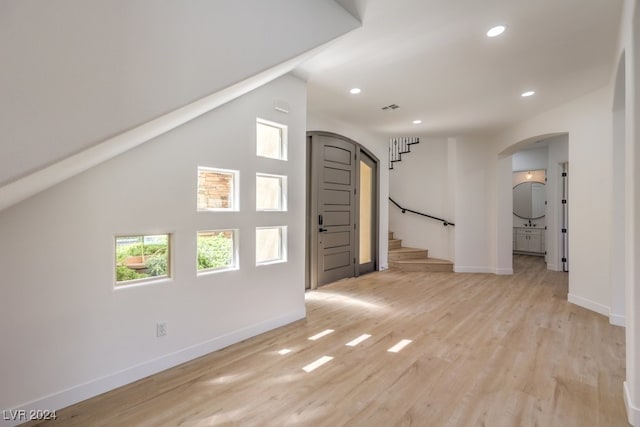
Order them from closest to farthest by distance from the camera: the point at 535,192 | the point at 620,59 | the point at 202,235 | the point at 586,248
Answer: the point at 620,59
the point at 202,235
the point at 586,248
the point at 535,192

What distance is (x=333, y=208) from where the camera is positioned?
5.66 meters

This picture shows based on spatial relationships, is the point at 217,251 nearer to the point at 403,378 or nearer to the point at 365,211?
the point at 403,378

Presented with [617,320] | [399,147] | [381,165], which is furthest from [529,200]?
[617,320]

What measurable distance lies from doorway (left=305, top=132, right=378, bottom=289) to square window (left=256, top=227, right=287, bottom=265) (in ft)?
5.01

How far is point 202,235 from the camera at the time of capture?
→ 2979mm

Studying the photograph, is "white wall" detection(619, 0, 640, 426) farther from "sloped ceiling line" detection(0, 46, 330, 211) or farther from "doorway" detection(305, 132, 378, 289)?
"doorway" detection(305, 132, 378, 289)

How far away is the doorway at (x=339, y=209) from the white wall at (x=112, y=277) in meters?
1.81

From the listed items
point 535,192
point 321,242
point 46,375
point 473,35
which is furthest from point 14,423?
point 535,192

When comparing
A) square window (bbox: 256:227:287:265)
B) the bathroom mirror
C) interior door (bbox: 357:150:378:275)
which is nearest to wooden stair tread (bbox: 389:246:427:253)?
interior door (bbox: 357:150:378:275)

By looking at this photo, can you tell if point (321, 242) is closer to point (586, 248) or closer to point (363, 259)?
point (363, 259)

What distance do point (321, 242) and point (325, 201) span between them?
0.68 metres

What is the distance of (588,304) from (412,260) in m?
3.35

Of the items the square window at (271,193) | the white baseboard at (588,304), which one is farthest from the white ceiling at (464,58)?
the white baseboard at (588,304)

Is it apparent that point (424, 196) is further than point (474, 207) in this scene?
Yes
